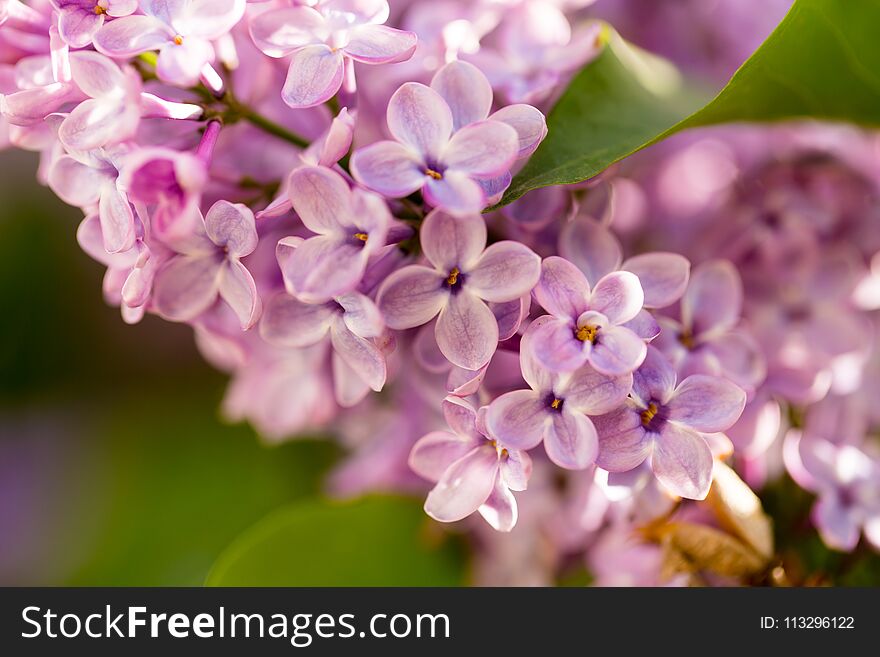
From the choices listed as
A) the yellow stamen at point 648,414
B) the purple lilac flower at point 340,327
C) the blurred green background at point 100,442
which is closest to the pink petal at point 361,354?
the purple lilac flower at point 340,327

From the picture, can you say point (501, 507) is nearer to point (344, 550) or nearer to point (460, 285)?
point (460, 285)

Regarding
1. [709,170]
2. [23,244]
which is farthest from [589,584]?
[23,244]

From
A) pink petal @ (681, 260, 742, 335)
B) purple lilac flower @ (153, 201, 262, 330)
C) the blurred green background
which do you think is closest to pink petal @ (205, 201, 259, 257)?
purple lilac flower @ (153, 201, 262, 330)

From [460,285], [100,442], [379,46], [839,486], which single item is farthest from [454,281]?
[100,442]

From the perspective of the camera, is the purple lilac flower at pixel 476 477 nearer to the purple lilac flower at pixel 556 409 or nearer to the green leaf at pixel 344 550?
the purple lilac flower at pixel 556 409

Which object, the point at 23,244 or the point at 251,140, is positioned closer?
the point at 251,140

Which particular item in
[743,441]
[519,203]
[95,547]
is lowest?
[95,547]

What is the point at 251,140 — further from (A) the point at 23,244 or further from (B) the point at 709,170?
(A) the point at 23,244
